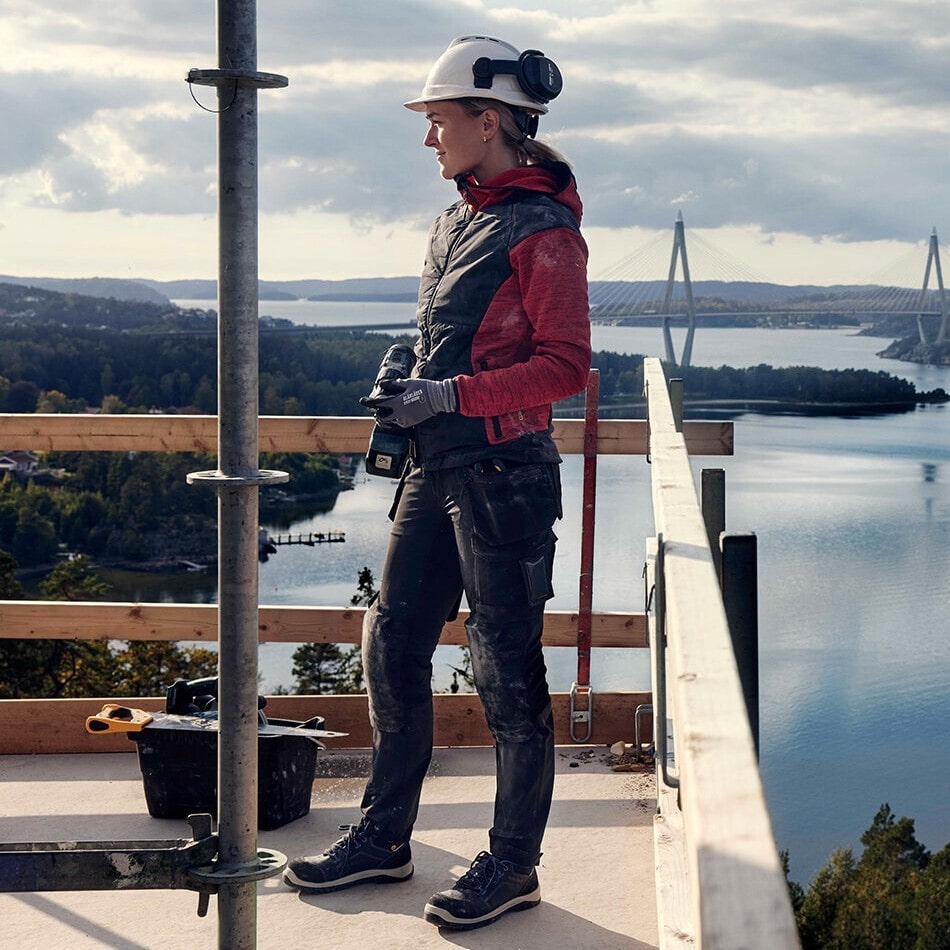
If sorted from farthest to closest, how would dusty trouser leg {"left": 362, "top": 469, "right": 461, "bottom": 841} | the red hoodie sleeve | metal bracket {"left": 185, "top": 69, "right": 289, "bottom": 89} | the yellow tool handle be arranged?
1. the yellow tool handle
2. dusty trouser leg {"left": 362, "top": 469, "right": 461, "bottom": 841}
3. the red hoodie sleeve
4. metal bracket {"left": 185, "top": 69, "right": 289, "bottom": 89}

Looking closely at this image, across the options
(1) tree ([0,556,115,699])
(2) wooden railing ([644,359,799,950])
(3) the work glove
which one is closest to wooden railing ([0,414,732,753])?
(3) the work glove

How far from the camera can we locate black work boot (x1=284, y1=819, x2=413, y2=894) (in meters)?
2.71

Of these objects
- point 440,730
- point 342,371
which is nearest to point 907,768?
point 342,371

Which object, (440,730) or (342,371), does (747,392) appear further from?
(440,730)

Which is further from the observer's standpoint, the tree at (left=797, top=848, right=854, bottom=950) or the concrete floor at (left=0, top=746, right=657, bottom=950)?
the tree at (left=797, top=848, right=854, bottom=950)

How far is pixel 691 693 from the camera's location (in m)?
0.97

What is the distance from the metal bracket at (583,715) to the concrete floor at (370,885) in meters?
0.06

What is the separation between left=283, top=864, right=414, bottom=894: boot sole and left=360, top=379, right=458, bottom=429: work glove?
93cm

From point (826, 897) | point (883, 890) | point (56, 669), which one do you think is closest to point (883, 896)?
point (883, 890)

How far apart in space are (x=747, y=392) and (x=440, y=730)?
66.2 m

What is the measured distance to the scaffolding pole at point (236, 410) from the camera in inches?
71.6

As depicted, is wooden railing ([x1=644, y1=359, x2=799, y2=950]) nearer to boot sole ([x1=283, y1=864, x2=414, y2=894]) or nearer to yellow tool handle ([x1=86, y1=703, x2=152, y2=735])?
boot sole ([x1=283, y1=864, x2=414, y2=894])

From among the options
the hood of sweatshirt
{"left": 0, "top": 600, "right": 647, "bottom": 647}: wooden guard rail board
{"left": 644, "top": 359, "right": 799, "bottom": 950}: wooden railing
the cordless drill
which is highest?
the hood of sweatshirt

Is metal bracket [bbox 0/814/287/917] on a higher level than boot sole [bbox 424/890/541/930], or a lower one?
higher
